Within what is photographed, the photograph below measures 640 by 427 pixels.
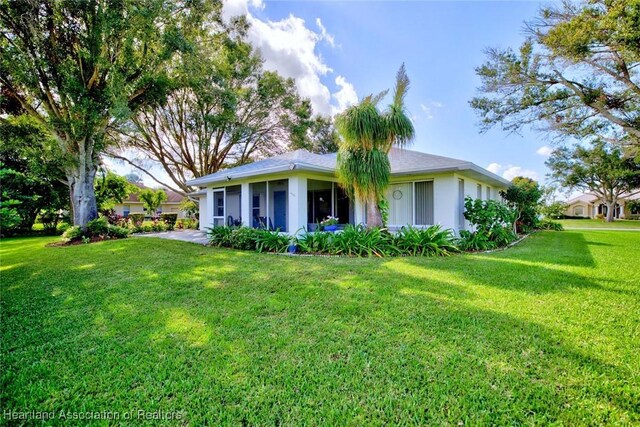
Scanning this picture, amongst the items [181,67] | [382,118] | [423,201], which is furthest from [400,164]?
[181,67]

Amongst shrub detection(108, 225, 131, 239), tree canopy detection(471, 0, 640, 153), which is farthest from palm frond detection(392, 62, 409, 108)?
shrub detection(108, 225, 131, 239)

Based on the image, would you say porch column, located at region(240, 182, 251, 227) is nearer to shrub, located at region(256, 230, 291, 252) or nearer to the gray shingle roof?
the gray shingle roof

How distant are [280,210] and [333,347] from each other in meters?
8.34

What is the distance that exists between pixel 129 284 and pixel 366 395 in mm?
5280

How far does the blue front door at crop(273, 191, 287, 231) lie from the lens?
11.1 m

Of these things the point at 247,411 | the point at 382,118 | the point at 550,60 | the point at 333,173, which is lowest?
the point at 247,411

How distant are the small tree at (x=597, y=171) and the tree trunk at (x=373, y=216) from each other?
3134 cm

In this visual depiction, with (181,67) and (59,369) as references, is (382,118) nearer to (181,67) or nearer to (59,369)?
(59,369)

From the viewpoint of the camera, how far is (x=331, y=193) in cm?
1223

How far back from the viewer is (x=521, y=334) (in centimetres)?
339

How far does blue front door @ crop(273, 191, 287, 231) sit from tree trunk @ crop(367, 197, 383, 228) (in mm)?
3183

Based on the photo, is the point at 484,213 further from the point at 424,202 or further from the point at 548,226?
the point at 548,226

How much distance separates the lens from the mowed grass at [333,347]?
2334mm

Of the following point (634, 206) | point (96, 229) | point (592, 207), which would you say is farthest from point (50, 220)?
point (592, 207)
